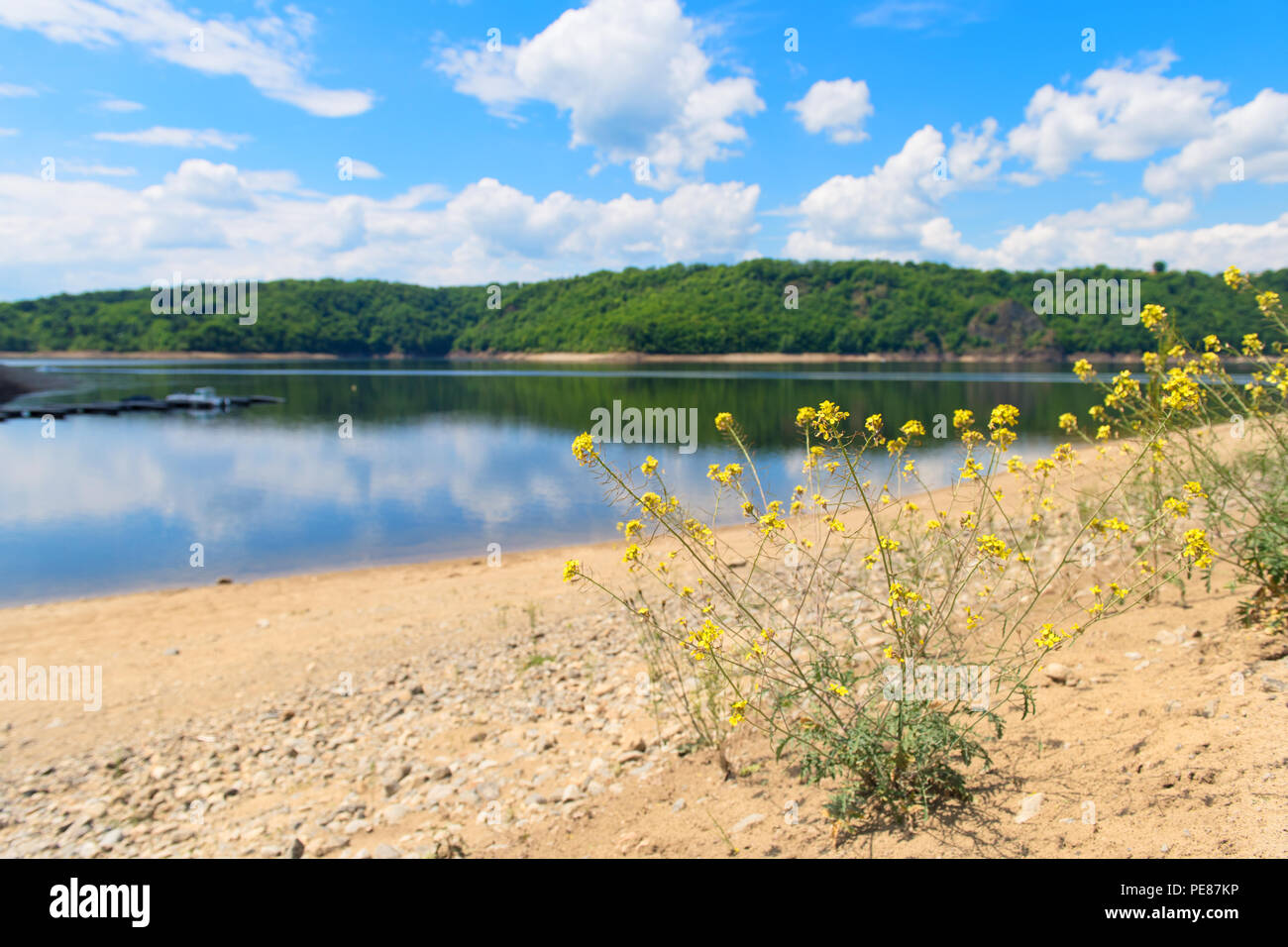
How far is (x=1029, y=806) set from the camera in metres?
3.55

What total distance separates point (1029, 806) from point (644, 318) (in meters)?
133

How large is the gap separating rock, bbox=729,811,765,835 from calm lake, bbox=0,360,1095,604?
2767mm

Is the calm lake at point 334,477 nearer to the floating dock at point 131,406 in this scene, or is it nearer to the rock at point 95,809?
the floating dock at point 131,406

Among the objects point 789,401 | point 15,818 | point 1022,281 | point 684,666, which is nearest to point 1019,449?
point 789,401

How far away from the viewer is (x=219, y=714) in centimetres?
753

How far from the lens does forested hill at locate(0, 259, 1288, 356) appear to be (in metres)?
124

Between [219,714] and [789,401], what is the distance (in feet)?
153

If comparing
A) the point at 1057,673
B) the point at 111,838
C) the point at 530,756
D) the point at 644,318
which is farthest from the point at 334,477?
the point at 644,318

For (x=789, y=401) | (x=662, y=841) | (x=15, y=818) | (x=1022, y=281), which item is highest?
(x=1022, y=281)

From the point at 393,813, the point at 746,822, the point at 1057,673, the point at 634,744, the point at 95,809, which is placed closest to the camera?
the point at 746,822

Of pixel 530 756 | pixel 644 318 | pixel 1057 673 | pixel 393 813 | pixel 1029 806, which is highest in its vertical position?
pixel 644 318

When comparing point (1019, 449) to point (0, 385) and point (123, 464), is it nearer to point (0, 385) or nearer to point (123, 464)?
point (123, 464)

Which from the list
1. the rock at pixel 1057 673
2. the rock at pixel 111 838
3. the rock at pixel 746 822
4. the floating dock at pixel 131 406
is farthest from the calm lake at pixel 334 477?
the rock at pixel 111 838

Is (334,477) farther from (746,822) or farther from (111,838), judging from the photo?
(746,822)
